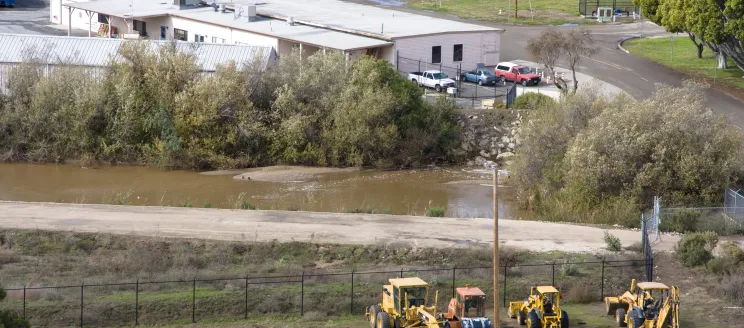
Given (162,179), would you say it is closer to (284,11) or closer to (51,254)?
(51,254)

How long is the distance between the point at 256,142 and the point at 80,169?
9.06m

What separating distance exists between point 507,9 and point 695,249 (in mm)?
60749


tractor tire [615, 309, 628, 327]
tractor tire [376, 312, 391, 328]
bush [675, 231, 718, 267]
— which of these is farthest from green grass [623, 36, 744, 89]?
tractor tire [376, 312, 391, 328]

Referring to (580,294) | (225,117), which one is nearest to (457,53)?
(225,117)

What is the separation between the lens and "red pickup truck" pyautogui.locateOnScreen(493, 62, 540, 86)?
213 feet

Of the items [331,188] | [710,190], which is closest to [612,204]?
[710,190]

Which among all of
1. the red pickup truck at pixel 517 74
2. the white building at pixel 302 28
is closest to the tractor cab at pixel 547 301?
the white building at pixel 302 28

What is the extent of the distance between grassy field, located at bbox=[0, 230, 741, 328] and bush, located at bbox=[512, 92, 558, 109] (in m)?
19.8

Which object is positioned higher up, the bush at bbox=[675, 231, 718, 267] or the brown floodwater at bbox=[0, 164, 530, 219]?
the bush at bbox=[675, 231, 718, 267]

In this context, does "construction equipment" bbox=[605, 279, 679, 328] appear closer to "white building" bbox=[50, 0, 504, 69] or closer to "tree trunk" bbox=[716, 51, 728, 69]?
"white building" bbox=[50, 0, 504, 69]

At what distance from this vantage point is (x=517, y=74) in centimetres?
6506

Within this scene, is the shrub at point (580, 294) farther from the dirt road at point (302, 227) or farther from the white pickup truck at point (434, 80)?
the white pickup truck at point (434, 80)

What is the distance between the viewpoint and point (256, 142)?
5666 centimetres

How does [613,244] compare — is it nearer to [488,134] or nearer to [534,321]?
[534,321]
